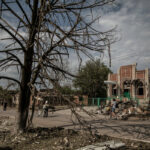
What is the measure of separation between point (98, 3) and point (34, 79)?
135 inches

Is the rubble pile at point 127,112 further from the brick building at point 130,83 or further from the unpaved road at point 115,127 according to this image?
the brick building at point 130,83

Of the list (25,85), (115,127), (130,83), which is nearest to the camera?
(25,85)

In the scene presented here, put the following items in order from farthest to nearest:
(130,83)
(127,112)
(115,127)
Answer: (130,83) < (127,112) < (115,127)

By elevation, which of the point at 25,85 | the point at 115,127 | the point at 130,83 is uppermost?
the point at 130,83

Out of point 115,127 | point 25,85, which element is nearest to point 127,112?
point 115,127

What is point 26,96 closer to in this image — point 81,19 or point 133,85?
point 81,19

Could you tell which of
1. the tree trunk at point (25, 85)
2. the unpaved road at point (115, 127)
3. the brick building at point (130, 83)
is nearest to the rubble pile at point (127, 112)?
the unpaved road at point (115, 127)

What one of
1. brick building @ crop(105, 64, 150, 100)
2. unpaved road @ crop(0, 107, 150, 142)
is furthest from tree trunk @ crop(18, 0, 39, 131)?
brick building @ crop(105, 64, 150, 100)

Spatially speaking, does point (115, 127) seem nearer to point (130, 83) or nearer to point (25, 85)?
point (25, 85)

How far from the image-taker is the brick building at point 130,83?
31.3 metres

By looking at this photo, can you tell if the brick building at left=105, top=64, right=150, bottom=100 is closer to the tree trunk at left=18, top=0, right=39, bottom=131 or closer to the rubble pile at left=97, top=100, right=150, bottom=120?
the rubble pile at left=97, top=100, right=150, bottom=120

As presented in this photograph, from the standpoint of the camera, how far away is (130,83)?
33094mm

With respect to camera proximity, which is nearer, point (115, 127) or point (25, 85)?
point (25, 85)

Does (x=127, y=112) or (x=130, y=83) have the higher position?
(x=130, y=83)
